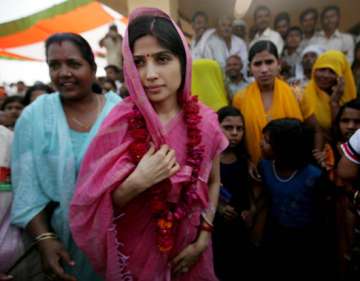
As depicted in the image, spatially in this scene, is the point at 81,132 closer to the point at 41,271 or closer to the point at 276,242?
the point at 41,271

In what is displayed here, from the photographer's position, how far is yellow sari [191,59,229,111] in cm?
309

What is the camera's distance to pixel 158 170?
1.31m

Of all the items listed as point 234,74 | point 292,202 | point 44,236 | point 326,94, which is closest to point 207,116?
point 44,236

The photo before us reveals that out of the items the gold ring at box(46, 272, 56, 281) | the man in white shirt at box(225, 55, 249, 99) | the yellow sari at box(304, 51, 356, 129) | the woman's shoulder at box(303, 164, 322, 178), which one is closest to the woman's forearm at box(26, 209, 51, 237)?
the gold ring at box(46, 272, 56, 281)

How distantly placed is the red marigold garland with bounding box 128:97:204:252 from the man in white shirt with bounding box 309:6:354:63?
4.23 meters

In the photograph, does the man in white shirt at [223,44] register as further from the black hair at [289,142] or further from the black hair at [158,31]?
the black hair at [158,31]

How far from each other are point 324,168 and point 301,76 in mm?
2194

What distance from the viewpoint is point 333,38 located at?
199 inches

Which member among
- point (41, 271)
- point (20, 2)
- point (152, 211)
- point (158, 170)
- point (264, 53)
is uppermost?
point (20, 2)

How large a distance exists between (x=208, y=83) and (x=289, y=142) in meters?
1.02

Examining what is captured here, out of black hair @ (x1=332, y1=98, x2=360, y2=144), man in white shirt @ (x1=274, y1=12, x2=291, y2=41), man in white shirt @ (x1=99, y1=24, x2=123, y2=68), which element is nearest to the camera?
black hair @ (x1=332, y1=98, x2=360, y2=144)

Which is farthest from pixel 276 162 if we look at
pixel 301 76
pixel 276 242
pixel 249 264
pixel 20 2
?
pixel 20 2

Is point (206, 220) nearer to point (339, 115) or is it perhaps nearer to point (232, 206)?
point (232, 206)

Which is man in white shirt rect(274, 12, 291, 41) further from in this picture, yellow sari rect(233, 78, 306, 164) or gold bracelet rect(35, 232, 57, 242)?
gold bracelet rect(35, 232, 57, 242)
